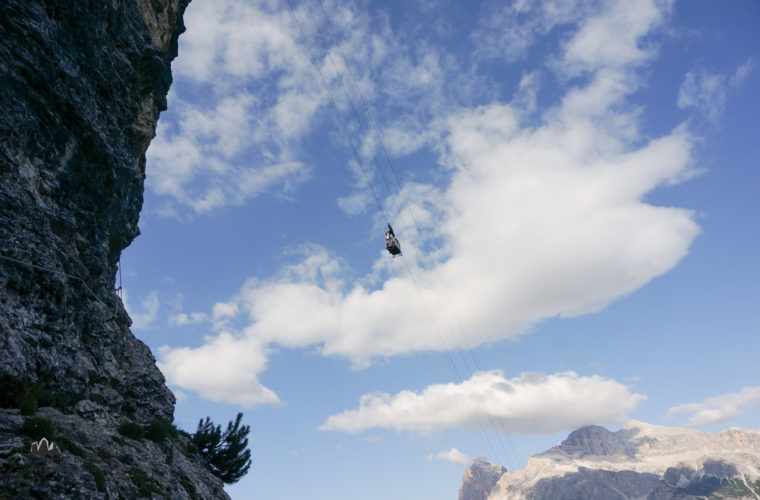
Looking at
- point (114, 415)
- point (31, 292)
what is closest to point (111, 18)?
point (31, 292)

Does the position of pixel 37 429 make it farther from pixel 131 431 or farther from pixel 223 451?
pixel 223 451

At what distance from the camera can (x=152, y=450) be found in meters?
19.3

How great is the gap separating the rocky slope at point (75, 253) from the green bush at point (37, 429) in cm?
6

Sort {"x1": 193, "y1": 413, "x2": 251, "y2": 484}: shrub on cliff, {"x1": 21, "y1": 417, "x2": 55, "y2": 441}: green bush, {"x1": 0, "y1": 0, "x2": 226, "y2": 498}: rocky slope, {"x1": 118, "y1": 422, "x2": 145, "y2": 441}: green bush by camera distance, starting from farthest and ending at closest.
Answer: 1. {"x1": 193, "y1": 413, "x2": 251, "y2": 484}: shrub on cliff
2. {"x1": 118, "y1": 422, "x2": 145, "y2": 441}: green bush
3. {"x1": 0, "y1": 0, "x2": 226, "y2": 498}: rocky slope
4. {"x1": 21, "y1": 417, "x2": 55, "y2": 441}: green bush

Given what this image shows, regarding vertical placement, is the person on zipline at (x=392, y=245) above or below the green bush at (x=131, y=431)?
above

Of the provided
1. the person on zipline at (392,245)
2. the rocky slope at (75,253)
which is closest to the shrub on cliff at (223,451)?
the rocky slope at (75,253)

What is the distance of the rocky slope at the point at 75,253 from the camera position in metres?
13.9

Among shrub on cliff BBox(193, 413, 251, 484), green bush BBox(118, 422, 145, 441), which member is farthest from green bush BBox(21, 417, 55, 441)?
shrub on cliff BBox(193, 413, 251, 484)

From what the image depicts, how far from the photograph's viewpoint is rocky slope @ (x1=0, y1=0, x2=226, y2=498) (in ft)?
45.5

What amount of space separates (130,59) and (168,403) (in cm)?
2289

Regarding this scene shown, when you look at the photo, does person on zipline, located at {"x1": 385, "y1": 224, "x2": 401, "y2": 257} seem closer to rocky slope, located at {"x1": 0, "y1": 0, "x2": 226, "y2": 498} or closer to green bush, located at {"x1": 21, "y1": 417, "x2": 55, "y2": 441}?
rocky slope, located at {"x1": 0, "y1": 0, "x2": 226, "y2": 498}

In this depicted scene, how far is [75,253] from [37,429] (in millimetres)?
12201

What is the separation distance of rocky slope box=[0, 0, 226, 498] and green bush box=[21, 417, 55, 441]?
0.06 metres

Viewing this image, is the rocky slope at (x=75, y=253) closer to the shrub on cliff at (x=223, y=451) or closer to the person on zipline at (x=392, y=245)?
the shrub on cliff at (x=223, y=451)
